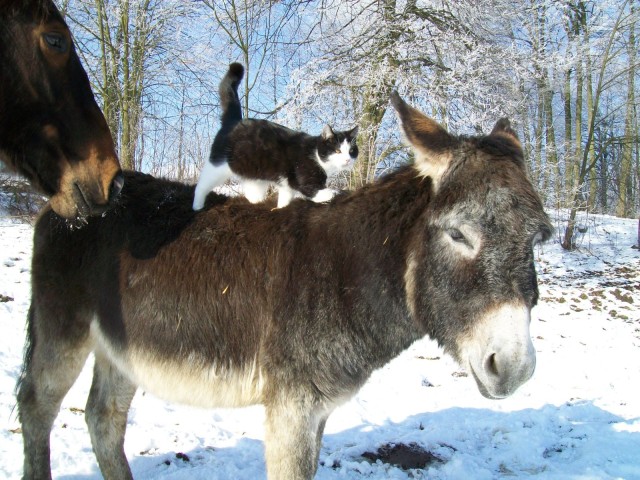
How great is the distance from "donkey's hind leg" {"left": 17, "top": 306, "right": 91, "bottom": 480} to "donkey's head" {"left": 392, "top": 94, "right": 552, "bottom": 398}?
228 centimetres

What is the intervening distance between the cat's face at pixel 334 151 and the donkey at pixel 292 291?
62.1 inches

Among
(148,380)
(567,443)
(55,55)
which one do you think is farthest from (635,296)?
(55,55)

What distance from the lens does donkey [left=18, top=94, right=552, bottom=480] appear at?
86.8 inches

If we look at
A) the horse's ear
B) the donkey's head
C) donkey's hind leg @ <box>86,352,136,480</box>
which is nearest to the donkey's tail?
donkey's hind leg @ <box>86,352,136,480</box>

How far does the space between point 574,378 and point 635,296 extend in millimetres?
5917

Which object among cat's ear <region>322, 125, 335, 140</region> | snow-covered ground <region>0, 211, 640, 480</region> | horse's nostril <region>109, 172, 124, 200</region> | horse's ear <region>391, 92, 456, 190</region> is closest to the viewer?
horse's nostril <region>109, 172, 124, 200</region>

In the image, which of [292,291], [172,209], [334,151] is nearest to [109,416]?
[172,209]

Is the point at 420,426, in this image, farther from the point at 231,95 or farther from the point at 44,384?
the point at 231,95

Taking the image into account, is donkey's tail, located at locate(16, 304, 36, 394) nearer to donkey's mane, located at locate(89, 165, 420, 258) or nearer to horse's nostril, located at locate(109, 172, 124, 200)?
donkey's mane, located at locate(89, 165, 420, 258)

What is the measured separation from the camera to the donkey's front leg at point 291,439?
2514 millimetres

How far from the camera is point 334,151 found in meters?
4.84

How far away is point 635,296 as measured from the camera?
433 inches

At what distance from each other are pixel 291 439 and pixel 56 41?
7.72 feet

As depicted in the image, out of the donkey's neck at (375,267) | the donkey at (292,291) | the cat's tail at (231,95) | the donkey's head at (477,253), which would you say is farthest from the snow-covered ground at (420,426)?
the cat's tail at (231,95)
